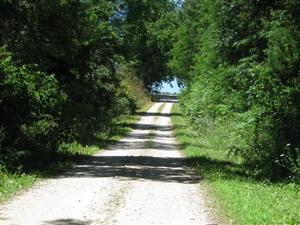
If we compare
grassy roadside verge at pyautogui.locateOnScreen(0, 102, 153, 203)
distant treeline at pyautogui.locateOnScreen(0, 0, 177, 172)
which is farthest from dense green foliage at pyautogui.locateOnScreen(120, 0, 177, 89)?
distant treeline at pyautogui.locateOnScreen(0, 0, 177, 172)

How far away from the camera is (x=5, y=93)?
1811 cm

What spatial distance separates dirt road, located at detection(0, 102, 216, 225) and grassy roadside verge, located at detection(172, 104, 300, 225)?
46 centimetres

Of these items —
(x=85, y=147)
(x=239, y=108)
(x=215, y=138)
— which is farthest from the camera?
(x=215, y=138)

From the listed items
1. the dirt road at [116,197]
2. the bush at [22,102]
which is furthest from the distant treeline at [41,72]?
the dirt road at [116,197]

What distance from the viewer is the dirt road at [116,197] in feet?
35.7

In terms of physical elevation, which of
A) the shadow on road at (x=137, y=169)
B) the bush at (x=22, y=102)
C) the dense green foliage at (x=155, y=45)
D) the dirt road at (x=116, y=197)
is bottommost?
the shadow on road at (x=137, y=169)

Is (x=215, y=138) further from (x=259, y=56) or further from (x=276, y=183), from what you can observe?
(x=276, y=183)

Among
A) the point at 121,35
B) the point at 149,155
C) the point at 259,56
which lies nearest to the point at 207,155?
the point at 149,155

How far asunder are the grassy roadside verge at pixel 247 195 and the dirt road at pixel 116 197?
462mm

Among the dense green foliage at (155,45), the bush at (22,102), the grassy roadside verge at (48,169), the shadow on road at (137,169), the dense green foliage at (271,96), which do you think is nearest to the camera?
the grassy roadside verge at (48,169)

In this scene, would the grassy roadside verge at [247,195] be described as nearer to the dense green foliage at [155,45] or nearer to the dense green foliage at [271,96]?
the dense green foliage at [271,96]

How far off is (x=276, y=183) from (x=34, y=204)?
7.38 metres

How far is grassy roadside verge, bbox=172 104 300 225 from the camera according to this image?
422 inches

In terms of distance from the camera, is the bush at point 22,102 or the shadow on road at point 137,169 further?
the bush at point 22,102
